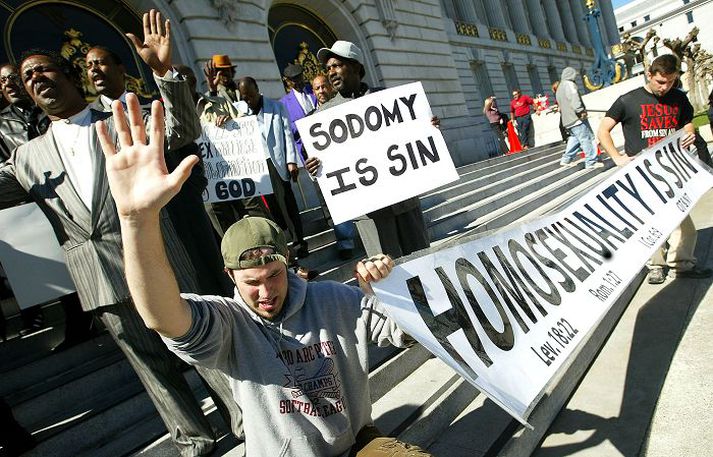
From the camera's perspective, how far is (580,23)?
37938 millimetres

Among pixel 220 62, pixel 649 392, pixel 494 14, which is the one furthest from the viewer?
pixel 494 14

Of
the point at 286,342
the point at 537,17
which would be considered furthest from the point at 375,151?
the point at 537,17

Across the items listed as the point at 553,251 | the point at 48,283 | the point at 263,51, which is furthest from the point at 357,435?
the point at 263,51

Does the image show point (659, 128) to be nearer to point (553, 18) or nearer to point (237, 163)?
point (237, 163)

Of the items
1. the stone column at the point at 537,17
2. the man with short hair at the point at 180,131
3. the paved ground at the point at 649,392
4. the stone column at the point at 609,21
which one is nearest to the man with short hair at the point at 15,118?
the man with short hair at the point at 180,131

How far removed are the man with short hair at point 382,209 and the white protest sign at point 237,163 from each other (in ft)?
3.85

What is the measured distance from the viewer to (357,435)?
71.1 inches

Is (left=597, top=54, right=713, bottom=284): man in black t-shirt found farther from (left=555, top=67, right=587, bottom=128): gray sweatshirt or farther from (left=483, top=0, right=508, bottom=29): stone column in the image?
(left=483, top=0, right=508, bottom=29): stone column

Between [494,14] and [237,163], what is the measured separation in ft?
86.9

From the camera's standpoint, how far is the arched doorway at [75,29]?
24.2ft

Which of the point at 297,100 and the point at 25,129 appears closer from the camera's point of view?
the point at 25,129

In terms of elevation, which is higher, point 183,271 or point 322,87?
point 322,87

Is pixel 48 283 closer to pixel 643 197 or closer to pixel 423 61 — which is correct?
pixel 643 197

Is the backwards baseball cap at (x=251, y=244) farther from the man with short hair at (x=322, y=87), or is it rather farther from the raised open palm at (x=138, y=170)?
the man with short hair at (x=322, y=87)
